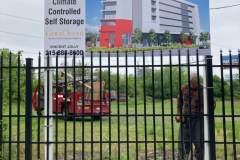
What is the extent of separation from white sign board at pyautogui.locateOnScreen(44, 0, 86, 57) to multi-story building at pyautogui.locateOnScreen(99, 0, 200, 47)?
1738 inches

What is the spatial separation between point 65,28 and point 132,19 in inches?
1842

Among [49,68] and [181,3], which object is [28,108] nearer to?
[49,68]

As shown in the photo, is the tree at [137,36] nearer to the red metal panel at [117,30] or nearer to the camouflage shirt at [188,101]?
the red metal panel at [117,30]

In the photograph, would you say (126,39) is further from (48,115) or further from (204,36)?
(48,115)

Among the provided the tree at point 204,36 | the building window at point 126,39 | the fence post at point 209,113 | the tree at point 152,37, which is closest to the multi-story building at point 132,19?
the building window at point 126,39

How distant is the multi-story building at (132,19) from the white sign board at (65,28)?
44138mm

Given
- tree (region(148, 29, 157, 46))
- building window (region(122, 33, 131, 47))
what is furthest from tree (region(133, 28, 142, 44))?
tree (region(148, 29, 157, 46))

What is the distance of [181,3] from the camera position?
180 ft

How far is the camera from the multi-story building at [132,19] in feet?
166

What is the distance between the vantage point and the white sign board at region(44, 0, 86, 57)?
5.64m

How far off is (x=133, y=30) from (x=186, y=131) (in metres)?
46.5

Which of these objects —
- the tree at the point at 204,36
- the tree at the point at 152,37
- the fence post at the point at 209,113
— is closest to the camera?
the fence post at the point at 209,113

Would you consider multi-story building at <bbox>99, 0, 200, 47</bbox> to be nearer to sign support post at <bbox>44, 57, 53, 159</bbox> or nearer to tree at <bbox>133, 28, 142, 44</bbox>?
tree at <bbox>133, 28, 142, 44</bbox>

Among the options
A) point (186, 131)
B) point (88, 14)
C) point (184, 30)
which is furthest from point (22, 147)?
point (184, 30)
